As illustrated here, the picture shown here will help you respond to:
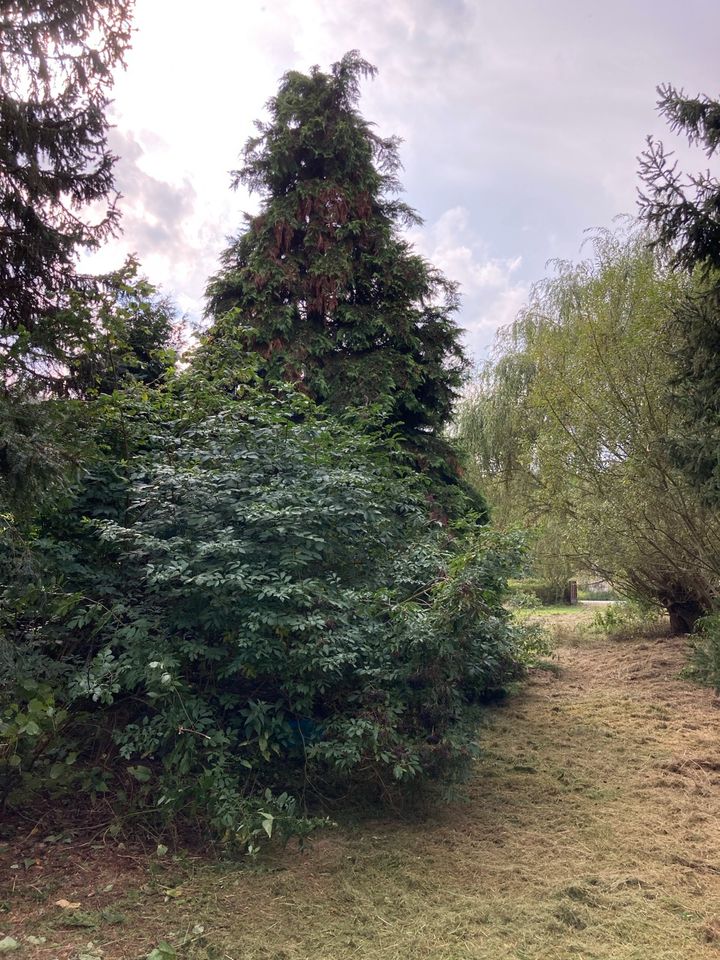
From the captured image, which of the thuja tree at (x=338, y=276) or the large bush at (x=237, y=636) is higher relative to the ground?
the thuja tree at (x=338, y=276)

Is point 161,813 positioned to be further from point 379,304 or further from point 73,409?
point 379,304

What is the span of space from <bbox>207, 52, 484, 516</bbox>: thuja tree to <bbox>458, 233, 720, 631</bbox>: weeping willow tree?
5.92 feet

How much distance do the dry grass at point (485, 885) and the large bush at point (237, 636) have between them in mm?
311

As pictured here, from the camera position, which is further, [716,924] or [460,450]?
[460,450]

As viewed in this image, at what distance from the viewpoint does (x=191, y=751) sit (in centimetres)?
325

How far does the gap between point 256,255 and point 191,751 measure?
18.4ft

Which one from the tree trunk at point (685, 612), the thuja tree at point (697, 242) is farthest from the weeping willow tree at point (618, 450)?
the thuja tree at point (697, 242)

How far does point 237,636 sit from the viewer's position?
11.5 ft

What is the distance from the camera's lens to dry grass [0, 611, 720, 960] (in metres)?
2.59

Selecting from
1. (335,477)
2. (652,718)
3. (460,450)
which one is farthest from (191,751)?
(460,450)

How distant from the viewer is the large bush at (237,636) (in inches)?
127

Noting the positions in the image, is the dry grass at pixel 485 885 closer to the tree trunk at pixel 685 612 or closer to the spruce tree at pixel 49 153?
the spruce tree at pixel 49 153

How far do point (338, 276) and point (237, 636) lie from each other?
4.79 meters

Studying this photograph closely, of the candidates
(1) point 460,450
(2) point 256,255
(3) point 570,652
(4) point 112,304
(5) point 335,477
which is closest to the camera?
(5) point 335,477
